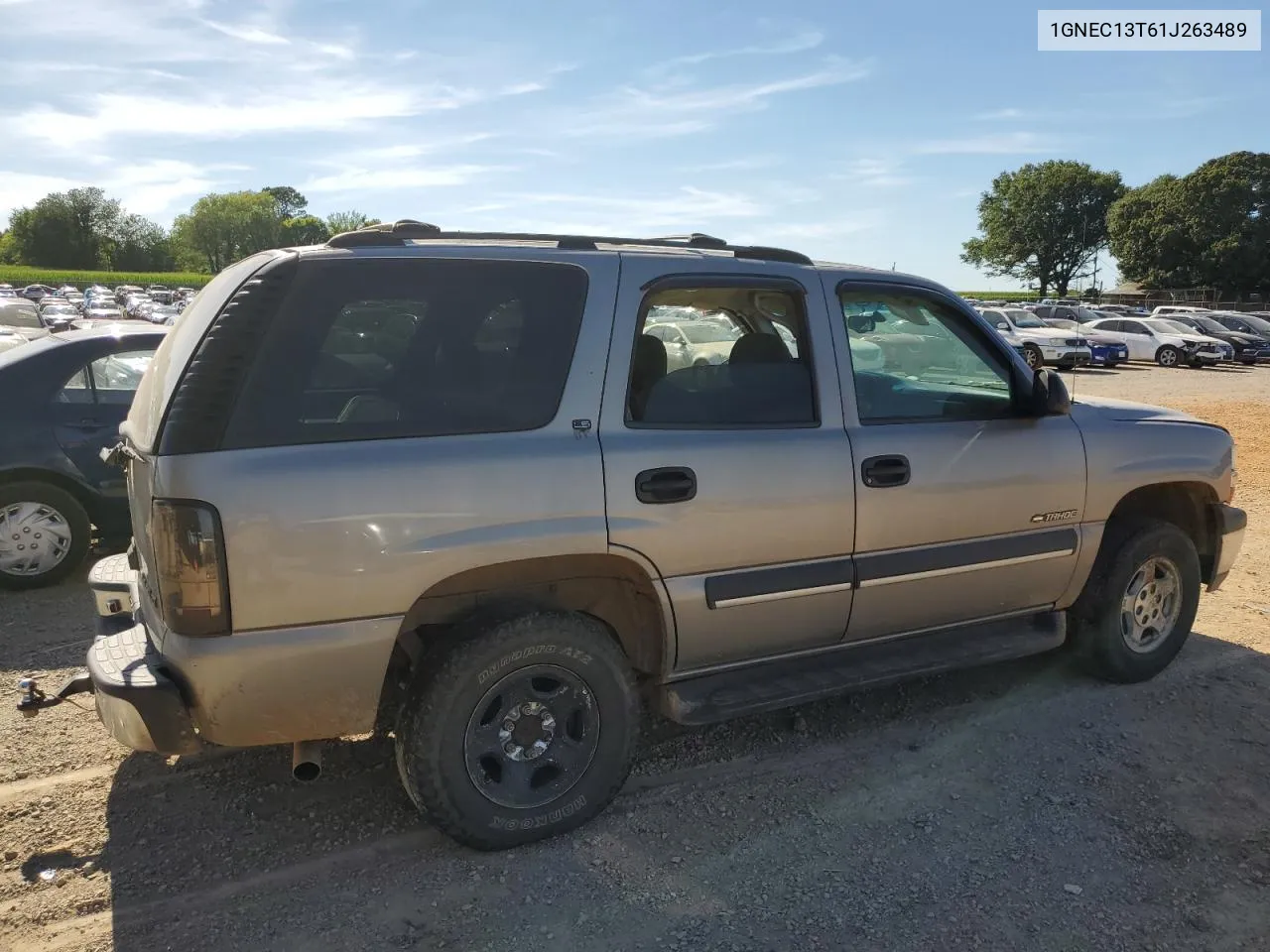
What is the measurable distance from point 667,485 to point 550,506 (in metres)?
0.43

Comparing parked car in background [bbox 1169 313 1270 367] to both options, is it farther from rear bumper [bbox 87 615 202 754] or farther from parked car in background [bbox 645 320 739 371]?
rear bumper [bbox 87 615 202 754]

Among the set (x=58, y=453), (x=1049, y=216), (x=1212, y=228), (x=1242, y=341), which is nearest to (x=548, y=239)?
(x=58, y=453)

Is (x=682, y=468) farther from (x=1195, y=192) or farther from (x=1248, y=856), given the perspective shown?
(x=1195, y=192)

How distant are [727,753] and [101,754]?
2.56 m

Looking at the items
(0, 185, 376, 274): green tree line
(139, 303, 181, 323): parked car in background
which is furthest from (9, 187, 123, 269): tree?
(139, 303, 181, 323): parked car in background

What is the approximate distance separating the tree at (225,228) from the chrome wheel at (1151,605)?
122231 mm

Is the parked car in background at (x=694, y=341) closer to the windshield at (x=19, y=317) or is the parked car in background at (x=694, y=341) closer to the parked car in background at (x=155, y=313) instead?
the windshield at (x=19, y=317)

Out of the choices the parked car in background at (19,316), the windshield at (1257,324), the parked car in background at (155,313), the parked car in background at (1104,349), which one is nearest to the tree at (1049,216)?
the windshield at (1257,324)

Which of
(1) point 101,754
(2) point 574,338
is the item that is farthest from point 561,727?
(1) point 101,754

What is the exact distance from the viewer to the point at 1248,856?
3.25 meters

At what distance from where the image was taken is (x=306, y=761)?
302 cm

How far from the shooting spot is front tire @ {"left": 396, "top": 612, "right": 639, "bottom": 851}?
3033 mm

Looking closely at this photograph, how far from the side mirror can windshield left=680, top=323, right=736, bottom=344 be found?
131cm

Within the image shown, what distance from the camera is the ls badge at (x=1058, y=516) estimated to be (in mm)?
4113
